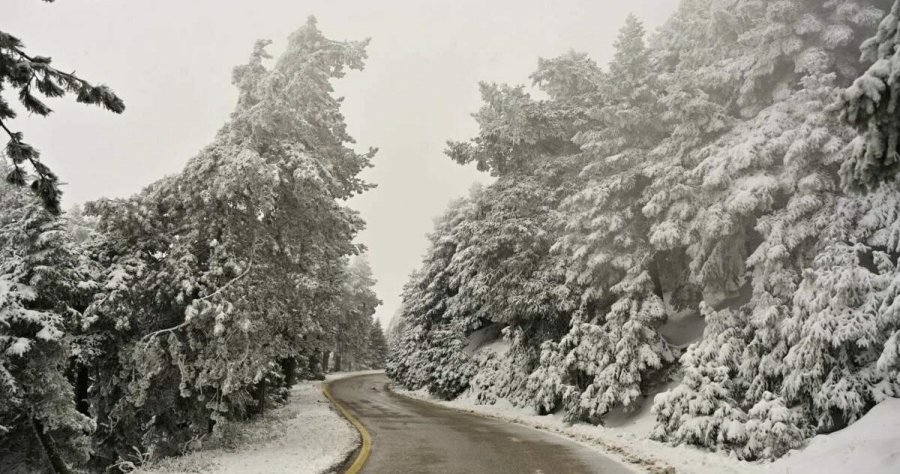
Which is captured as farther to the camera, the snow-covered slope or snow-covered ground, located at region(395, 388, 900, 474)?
snow-covered ground, located at region(395, 388, 900, 474)

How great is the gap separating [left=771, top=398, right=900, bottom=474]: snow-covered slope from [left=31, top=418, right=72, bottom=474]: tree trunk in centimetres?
1397

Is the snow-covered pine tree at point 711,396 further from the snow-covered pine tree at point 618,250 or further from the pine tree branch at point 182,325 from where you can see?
the pine tree branch at point 182,325

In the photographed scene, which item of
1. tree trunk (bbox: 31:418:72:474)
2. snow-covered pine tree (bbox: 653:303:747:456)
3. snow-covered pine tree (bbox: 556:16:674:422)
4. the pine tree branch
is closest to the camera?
the pine tree branch

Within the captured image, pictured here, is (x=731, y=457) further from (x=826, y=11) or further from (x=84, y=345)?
(x=84, y=345)

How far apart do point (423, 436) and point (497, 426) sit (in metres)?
4.12

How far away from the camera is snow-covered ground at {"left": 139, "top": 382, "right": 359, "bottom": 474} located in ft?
32.0

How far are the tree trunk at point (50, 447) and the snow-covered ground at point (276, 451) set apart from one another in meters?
2.22

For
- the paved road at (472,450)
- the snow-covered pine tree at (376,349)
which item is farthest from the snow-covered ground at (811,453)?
the snow-covered pine tree at (376,349)

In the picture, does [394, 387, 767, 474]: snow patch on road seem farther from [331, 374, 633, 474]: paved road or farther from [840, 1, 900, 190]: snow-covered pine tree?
[840, 1, 900, 190]: snow-covered pine tree

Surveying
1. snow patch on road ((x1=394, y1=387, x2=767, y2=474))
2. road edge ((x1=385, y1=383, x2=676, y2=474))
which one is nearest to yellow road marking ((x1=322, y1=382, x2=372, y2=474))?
road edge ((x1=385, y1=383, x2=676, y2=474))

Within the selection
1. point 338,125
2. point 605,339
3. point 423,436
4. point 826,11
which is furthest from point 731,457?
point 338,125

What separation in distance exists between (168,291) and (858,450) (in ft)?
41.6

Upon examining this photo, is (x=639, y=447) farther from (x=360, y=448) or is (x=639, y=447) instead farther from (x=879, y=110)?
(x=879, y=110)

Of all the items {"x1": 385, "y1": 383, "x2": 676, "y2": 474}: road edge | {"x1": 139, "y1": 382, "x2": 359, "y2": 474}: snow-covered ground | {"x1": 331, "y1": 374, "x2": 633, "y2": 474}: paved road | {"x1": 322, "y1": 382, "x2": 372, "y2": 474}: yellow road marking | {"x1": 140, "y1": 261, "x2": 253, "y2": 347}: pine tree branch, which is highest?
{"x1": 140, "y1": 261, "x2": 253, "y2": 347}: pine tree branch
